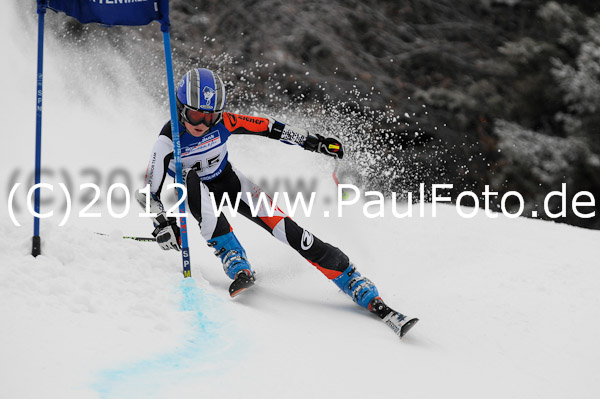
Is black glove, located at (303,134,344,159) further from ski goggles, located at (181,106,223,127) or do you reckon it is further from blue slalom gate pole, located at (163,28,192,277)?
blue slalom gate pole, located at (163,28,192,277)

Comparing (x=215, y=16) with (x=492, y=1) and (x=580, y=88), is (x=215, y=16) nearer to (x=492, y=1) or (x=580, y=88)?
(x=492, y=1)

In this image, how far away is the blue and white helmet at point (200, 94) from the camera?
425 centimetres

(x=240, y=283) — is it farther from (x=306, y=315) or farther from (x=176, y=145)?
(x=176, y=145)

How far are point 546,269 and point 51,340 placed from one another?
13.4ft

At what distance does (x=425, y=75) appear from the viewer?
13.1 meters

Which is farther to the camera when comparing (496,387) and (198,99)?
(198,99)

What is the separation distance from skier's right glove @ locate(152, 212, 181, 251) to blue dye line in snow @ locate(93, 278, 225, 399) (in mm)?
565

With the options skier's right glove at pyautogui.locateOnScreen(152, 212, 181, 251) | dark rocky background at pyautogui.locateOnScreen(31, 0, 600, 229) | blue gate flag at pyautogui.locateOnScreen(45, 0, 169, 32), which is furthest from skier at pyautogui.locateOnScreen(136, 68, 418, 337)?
dark rocky background at pyautogui.locateOnScreen(31, 0, 600, 229)

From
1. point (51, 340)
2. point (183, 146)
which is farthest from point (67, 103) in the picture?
point (51, 340)

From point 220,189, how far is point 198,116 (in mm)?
713

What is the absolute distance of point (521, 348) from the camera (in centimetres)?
401

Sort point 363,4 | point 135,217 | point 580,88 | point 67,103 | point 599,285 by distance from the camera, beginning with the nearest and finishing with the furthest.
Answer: point 599,285
point 135,217
point 580,88
point 67,103
point 363,4

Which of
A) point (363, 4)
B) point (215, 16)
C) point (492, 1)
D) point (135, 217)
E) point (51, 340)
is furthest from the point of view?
point (215, 16)

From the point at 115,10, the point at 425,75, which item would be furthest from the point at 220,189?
the point at 425,75
